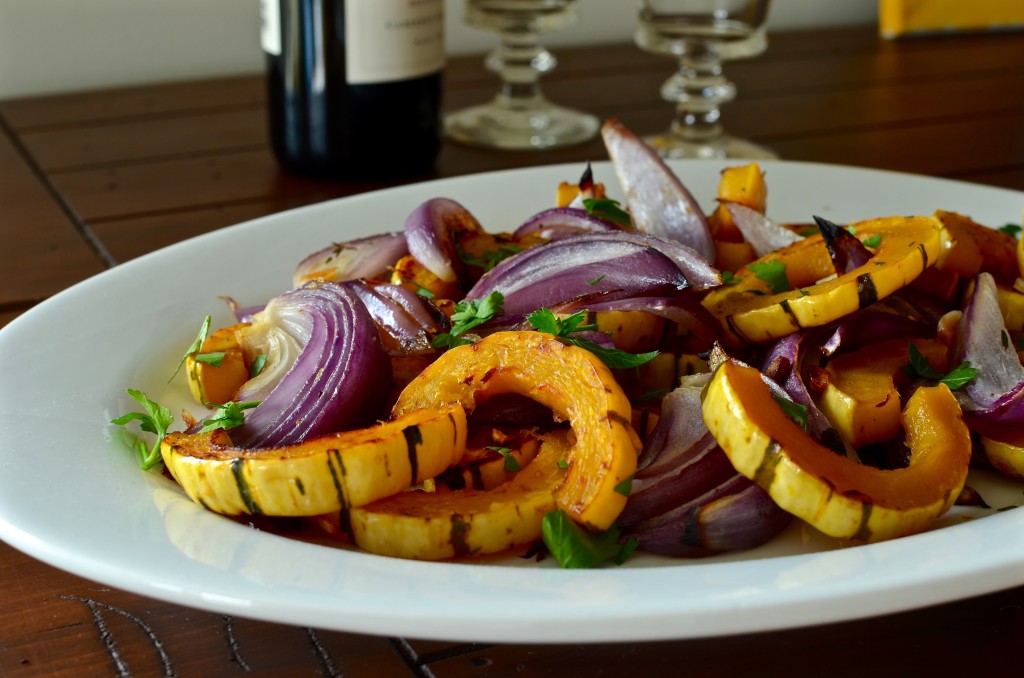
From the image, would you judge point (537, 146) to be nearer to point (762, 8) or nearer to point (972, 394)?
point (762, 8)

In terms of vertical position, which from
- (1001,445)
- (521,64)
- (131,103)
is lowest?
(131,103)

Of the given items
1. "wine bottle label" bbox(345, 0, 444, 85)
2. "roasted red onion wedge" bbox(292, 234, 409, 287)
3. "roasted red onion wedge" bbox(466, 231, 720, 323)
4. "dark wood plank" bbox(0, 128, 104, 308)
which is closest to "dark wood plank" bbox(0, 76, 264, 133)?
"dark wood plank" bbox(0, 128, 104, 308)

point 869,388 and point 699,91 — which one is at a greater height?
point 869,388

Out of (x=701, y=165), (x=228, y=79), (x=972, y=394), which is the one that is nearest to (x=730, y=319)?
(x=972, y=394)

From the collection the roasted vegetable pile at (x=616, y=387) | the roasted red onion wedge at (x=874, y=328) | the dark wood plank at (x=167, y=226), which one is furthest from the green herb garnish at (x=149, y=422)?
the dark wood plank at (x=167, y=226)

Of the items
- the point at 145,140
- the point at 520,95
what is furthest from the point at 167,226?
the point at 520,95

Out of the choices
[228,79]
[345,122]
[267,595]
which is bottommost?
[228,79]

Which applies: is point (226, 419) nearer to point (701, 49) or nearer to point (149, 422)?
point (149, 422)
